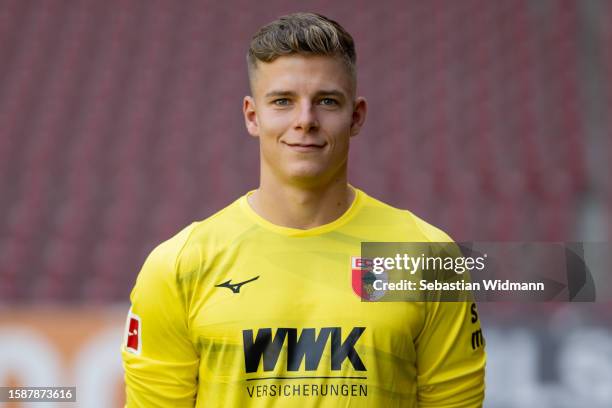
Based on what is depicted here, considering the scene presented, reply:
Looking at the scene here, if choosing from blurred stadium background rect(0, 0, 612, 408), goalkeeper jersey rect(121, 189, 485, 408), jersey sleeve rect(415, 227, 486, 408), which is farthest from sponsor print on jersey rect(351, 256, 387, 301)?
blurred stadium background rect(0, 0, 612, 408)

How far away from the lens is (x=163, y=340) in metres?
2.00

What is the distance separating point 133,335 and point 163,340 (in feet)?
0.33

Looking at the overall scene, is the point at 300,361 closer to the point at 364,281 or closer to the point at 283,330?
the point at 283,330

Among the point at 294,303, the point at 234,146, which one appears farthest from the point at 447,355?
the point at 234,146

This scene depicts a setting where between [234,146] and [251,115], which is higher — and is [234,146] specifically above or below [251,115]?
above

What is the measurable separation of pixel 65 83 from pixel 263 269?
28.7ft

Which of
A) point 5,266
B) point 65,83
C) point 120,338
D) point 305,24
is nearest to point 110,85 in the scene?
point 65,83

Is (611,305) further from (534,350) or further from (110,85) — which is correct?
(110,85)

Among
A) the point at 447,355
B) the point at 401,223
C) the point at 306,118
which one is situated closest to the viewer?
the point at 306,118

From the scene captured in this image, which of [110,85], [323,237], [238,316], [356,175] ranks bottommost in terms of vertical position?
[238,316]

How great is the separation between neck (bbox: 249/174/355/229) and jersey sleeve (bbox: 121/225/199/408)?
23cm

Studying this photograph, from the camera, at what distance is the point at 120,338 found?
458 centimetres

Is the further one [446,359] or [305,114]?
[446,359]

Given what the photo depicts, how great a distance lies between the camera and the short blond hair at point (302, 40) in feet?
6.45
